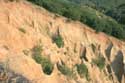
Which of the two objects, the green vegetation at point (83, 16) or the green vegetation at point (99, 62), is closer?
the green vegetation at point (83, 16)

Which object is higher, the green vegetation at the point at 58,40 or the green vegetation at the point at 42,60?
the green vegetation at the point at 42,60

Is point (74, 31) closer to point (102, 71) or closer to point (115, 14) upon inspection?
point (102, 71)

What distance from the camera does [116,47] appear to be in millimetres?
49094

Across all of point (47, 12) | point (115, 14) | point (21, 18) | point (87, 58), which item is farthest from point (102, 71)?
point (115, 14)

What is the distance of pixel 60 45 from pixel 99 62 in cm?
599

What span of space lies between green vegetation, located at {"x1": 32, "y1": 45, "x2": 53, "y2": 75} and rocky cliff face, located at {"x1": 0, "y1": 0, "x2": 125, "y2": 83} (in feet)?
0.32

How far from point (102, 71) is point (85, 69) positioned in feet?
12.3

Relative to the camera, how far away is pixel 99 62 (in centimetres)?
4622

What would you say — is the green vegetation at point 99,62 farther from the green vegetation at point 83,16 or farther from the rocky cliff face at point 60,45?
the green vegetation at point 83,16

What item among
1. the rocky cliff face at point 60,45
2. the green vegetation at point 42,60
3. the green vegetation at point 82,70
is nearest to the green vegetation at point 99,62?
the rocky cliff face at point 60,45

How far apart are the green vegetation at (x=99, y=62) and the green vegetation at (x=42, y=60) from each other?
8.70m

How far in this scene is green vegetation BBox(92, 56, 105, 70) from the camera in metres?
45.7

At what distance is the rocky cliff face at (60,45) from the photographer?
1398 inches

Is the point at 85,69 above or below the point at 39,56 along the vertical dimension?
below
